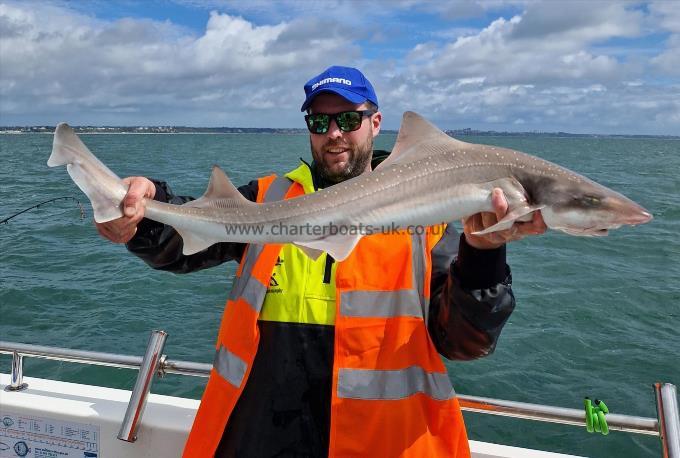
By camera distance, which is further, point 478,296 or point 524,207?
point 478,296

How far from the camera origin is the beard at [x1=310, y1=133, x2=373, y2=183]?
4.14 m

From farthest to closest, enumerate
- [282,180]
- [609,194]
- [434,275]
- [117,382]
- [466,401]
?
[117,382], [282,180], [466,401], [434,275], [609,194]

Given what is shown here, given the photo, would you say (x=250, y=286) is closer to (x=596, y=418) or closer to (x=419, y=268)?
(x=419, y=268)

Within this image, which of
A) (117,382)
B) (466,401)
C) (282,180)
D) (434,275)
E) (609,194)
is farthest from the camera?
(117,382)

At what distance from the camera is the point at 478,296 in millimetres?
3082

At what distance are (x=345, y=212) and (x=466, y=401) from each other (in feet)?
5.82

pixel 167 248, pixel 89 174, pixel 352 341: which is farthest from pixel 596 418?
pixel 89 174

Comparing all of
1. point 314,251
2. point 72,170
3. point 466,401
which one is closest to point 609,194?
point 314,251

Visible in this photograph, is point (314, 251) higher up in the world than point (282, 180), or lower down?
lower down

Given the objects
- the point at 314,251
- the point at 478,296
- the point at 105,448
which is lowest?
the point at 105,448

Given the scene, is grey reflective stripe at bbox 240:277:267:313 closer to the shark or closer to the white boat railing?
the shark

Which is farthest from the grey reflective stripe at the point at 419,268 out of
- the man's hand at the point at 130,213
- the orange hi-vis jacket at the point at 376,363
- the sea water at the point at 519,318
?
the sea water at the point at 519,318

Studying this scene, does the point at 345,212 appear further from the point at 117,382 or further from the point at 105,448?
the point at 117,382

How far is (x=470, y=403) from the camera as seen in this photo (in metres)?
3.97
